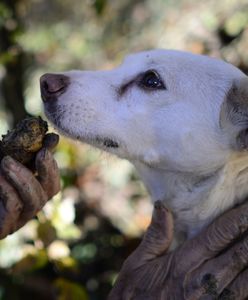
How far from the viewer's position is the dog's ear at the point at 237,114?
206 centimetres

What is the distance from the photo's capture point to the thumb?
2.10 metres

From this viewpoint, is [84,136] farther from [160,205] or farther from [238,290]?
[238,290]

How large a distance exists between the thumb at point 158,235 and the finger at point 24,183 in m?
0.40

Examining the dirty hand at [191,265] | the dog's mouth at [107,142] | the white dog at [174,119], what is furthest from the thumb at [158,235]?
the dog's mouth at [107,142]

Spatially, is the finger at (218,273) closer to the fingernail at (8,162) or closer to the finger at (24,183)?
the finger at (24,183)

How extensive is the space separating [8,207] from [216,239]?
2.12ft

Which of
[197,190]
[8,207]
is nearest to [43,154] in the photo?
[8,207]

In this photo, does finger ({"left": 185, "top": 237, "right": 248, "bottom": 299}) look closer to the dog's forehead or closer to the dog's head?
the dog's head

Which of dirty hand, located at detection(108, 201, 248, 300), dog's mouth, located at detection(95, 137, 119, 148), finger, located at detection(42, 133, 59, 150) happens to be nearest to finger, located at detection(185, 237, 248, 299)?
dirty hand, located at detection(108, 201, 248, 300)

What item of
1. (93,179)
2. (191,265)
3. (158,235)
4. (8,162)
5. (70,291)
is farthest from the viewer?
(93,179)

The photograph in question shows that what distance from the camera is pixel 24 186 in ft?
6.14

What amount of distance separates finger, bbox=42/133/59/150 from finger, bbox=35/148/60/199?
0.08 feet

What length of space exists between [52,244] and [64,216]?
183 mm

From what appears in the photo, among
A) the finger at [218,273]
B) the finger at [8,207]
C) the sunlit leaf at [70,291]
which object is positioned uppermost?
the finger at [8,207]
